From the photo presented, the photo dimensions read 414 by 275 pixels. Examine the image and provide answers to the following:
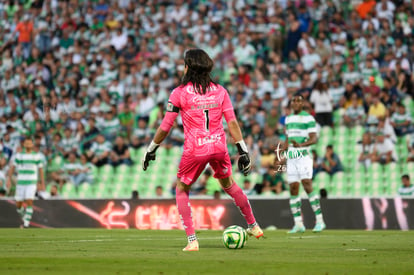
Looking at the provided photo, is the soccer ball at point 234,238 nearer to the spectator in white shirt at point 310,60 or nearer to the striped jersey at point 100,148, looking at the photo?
the striped jersey at point 100,148

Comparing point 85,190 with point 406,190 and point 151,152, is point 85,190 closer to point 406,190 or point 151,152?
point 406,190

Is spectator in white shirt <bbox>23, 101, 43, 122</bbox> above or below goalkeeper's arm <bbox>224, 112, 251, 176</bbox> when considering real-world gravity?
above

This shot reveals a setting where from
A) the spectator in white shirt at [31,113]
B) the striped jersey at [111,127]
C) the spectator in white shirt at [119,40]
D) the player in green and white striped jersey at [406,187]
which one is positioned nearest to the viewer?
the player in green and white striped jersey at [406,187]

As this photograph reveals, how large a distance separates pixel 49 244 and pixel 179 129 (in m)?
11.1

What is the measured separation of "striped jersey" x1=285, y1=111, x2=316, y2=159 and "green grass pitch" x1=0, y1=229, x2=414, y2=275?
3.17 metres

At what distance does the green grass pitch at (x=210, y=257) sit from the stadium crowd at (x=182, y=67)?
8474mm

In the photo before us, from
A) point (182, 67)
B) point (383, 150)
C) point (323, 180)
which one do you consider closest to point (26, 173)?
point (182, 67)

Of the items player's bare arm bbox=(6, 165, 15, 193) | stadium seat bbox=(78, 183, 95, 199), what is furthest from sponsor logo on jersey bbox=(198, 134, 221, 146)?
stadium seat bbox=(78, 183, 95, 199)

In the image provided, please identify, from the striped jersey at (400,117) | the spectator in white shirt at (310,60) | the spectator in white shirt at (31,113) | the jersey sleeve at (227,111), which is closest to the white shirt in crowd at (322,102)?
the striped jersey at (400,117)

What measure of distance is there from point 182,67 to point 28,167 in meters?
6.63

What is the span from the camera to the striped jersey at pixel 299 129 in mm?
16422

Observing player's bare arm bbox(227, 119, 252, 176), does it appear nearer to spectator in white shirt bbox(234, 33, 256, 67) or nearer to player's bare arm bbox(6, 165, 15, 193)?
player's bare arm bbox(6, 165, 15, 193)

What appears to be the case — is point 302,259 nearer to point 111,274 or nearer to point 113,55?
A: point 111,274

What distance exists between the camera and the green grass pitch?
27.2ft
